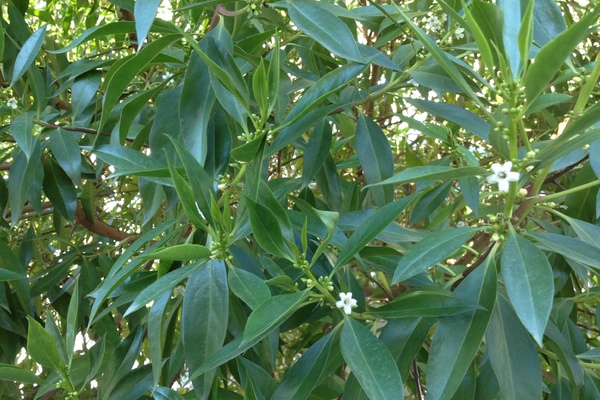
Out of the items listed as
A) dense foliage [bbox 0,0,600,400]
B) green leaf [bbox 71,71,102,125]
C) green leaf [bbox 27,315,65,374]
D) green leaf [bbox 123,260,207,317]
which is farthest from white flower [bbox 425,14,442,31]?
green leaf [bbox 27,315,65,374]

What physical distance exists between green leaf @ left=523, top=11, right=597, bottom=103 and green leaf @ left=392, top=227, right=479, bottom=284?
0.46 feet

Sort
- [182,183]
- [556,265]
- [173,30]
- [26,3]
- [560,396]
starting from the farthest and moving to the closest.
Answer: [26,3] → [556,265] → [560,396] → [173,30] → [182,183]

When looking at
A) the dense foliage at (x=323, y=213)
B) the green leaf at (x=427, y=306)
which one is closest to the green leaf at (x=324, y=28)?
the dense foliage at (x=323, y=213)

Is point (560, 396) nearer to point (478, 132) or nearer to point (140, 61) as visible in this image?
point (478, 132)

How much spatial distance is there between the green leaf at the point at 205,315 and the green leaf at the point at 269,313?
0.09 meters

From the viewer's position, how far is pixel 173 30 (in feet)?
2.31

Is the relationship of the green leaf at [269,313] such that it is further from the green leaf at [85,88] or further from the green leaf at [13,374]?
the green leaf at [85,88]

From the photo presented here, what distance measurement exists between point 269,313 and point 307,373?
14 centimetres

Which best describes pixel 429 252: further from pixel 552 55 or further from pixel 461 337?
pixel 552 55

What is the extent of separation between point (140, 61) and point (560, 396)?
1.99 ft

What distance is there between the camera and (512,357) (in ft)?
2.11

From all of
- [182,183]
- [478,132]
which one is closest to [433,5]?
[478,132]

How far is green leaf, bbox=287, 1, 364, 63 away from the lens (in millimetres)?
656

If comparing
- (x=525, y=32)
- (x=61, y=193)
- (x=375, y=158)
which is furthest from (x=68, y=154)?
(x=525, y=32)
